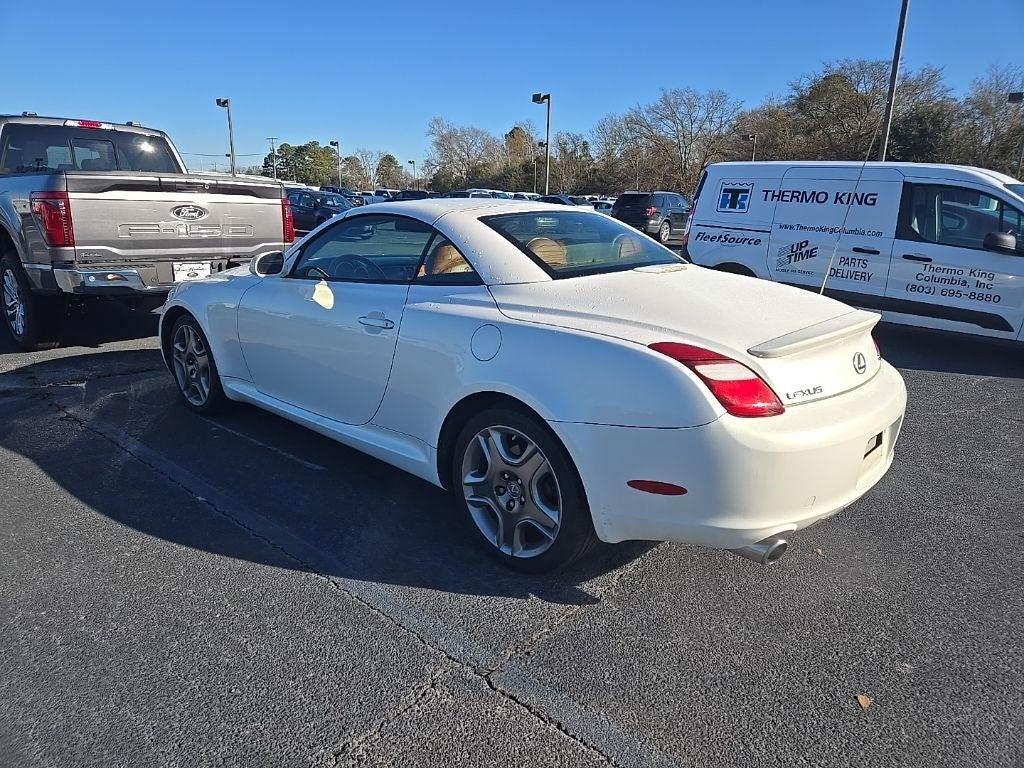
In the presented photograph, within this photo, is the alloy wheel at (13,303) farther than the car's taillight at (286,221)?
No

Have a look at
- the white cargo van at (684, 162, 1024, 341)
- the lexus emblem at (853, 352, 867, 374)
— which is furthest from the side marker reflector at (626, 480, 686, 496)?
the white cargo van at (684, 162, 1024, 341)

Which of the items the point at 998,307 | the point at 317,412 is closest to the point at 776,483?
the point at 317,412

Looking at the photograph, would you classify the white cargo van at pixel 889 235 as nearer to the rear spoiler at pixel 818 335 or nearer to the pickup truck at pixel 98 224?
the rear spoiler at pixel 818 335

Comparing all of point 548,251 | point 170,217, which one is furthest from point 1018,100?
point 548,251

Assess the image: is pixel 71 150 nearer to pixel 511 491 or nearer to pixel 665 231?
pixel 511 491

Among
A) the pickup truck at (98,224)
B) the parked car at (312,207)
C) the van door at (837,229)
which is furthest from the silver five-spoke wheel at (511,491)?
the parked car at (312,207)

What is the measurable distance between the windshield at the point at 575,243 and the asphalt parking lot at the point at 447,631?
1.30 metres

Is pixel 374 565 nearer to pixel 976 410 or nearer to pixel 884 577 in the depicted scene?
pixel 884 577

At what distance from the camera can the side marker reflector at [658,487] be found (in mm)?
2424

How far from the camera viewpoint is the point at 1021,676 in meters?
2.32

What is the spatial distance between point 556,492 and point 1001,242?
589 cm

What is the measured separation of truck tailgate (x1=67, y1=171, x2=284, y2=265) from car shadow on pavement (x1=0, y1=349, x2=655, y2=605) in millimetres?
1376

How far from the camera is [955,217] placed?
6.86 m

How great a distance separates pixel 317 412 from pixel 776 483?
2.43m
